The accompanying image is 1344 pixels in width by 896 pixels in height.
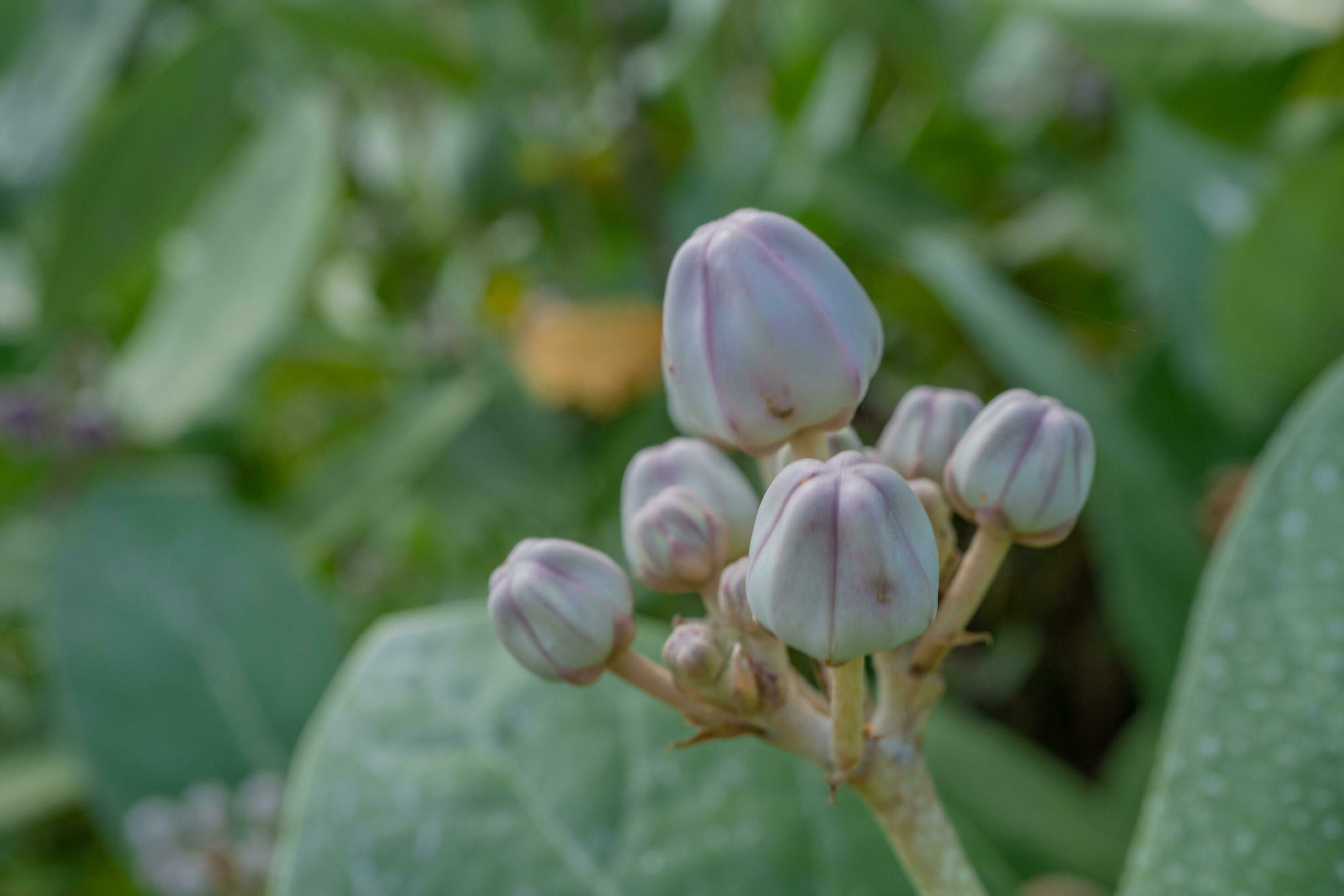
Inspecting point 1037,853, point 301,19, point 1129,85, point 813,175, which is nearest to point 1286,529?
point 1037,853

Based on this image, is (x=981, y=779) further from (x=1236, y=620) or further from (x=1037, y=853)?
(x=1236, y=620)

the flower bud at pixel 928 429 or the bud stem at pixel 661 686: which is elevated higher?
the flower bud at pixel 928 429

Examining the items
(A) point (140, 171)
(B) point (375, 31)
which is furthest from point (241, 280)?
(B) point (375, 31)

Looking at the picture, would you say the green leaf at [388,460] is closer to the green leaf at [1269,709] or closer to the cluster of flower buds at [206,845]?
the cluster of flower buds at [206,845]

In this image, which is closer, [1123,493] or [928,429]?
[928,429]

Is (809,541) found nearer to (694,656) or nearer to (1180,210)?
(694,656)

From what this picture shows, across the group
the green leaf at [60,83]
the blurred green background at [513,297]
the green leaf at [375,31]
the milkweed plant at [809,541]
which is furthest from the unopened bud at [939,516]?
the green leaf at [60,83]

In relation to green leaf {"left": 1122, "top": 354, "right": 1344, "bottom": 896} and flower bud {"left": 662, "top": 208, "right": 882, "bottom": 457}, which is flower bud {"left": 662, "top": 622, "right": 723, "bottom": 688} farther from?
green leaf {"left": 1122, "top": 354, "right": 1344, "bottom": 896}
